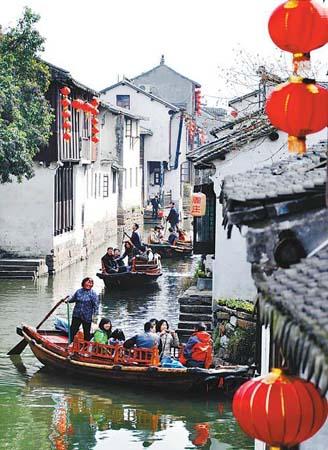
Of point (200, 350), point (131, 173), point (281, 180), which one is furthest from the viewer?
point (131, 173)

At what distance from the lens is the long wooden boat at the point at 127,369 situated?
16.1 meters

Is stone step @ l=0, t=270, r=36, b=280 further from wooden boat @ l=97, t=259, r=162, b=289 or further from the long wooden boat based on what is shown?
the long wooden boat

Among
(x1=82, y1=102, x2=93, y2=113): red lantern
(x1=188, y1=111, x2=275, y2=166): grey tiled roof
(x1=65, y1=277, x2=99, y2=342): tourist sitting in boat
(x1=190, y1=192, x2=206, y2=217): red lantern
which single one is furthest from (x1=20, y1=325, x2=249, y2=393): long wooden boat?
(x1=82, y1=102, x2=93, y2=113): red lantern

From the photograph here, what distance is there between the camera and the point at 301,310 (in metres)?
4.85

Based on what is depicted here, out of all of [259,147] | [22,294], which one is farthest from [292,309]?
[22,294]

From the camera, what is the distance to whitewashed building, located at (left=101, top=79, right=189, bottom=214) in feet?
189

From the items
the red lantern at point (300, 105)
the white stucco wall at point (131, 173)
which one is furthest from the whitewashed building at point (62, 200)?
the red lantern at point (300, 105)

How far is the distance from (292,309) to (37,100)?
23.6 meters

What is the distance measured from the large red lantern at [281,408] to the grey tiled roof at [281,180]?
44.8 inches

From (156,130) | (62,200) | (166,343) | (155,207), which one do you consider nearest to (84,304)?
(166,343)

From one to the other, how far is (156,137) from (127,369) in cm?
4331

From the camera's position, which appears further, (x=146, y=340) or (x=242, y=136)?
(x=242, y=136)

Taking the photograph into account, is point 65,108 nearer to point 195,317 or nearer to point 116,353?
point 195,317

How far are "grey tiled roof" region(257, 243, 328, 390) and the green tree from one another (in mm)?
21218
